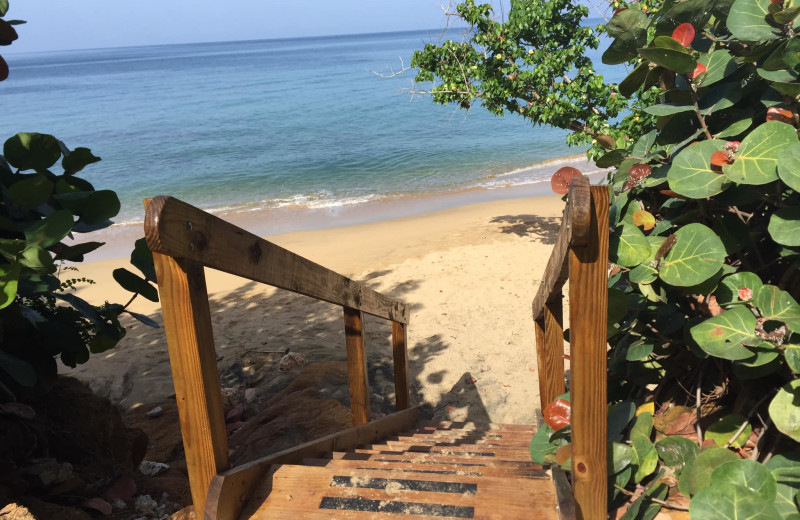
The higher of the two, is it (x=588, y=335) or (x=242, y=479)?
(x=588, y=335)

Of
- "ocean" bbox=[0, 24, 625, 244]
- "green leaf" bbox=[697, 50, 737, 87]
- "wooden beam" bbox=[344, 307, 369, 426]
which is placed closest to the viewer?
"green leaf" bbox=[697, 50, 737, 87]

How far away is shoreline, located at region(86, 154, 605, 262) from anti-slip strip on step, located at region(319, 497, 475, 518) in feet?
33.4

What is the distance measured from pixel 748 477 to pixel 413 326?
526cm

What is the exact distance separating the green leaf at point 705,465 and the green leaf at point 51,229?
6.82ft

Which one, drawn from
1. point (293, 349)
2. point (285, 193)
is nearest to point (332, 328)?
point (293, 349)

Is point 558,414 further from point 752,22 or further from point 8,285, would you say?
point 8,285

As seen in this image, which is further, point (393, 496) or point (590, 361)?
point (393, 496)

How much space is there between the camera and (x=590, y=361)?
50.0 inches

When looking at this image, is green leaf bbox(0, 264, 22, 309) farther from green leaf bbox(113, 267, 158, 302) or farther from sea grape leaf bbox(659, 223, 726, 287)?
sea grape leaf bbox(659, 223, 726, 287)

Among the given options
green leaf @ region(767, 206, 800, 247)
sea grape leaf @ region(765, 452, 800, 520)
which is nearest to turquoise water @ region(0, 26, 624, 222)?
green leaf @ region(767, 206, 800, 247)

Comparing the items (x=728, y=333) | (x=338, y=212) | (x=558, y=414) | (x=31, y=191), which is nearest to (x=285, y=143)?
A: (x=338, y=212)

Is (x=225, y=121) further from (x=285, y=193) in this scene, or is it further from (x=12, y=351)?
(x=12, y=351)

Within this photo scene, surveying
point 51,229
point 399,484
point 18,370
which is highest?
point 51,229

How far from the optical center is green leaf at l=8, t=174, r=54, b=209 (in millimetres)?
2221
